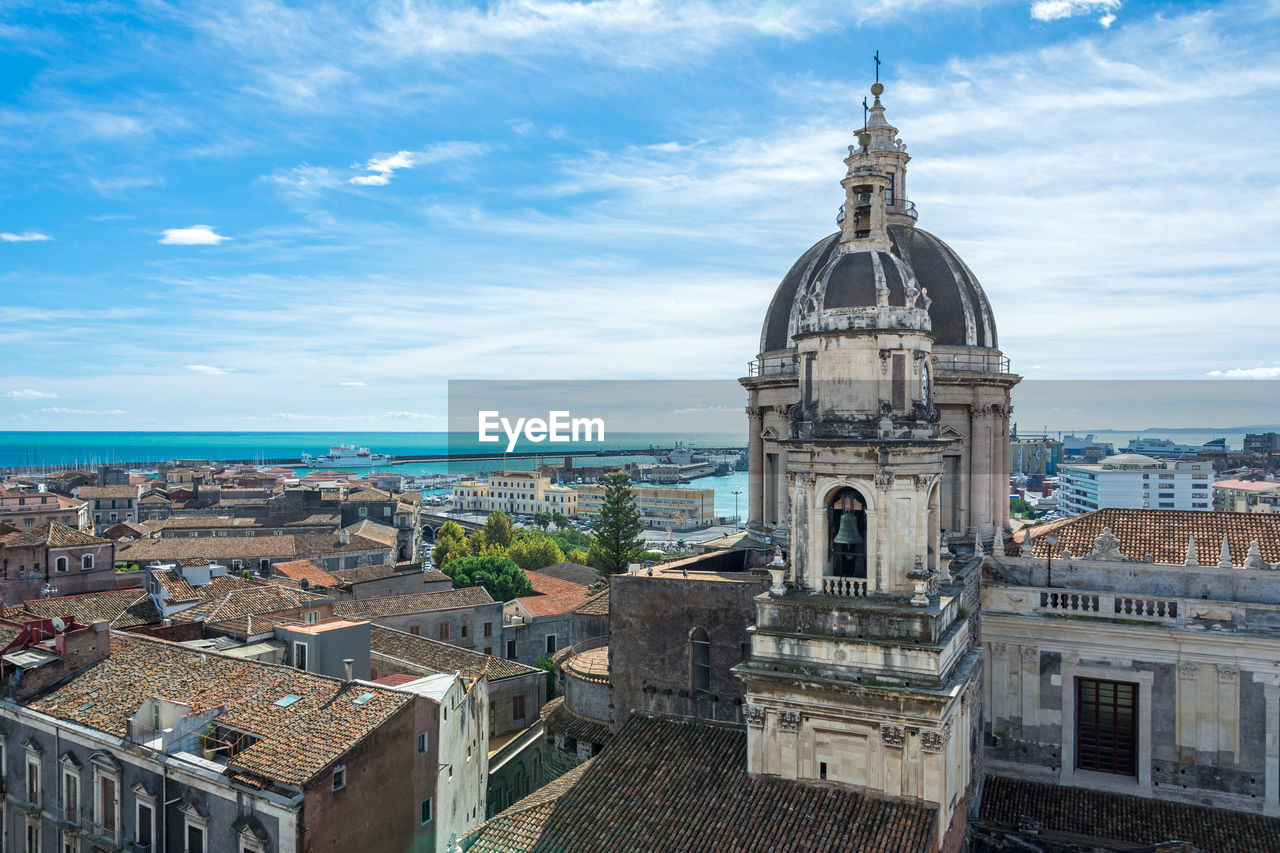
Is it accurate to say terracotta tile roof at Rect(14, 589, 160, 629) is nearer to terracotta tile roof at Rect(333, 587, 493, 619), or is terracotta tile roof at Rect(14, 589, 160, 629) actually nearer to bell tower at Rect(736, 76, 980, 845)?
terracotta tile roof at Rect(333, 587, 493, 619)

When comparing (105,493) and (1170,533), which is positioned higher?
(1170,533)

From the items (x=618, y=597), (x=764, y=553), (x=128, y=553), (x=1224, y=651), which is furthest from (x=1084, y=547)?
(x=128, y=553)

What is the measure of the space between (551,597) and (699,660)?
27565 mm

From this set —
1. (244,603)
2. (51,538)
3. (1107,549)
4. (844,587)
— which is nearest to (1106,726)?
(1107,549)

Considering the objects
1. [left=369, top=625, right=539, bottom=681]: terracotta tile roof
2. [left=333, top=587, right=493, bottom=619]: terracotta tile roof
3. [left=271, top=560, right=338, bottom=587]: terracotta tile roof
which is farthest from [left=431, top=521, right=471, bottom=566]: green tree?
[left=369, top=625, right=539, bottom=681]: terracotta tile roof

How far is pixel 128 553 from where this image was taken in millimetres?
59438

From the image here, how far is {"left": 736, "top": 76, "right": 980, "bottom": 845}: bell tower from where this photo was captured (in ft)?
62.3

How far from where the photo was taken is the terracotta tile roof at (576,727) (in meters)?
27.5

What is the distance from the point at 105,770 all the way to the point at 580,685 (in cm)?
1325

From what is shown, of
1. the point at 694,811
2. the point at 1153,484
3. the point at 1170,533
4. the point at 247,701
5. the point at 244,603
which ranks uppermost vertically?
the point at 1170,533

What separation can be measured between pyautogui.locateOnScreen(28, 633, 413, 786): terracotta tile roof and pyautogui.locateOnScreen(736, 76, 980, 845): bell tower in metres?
9.72

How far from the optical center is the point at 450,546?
72.6m

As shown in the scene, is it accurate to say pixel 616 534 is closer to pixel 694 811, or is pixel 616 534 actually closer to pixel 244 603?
pixel 244 603

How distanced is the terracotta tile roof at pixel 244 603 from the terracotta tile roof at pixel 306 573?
1223 centimetres
